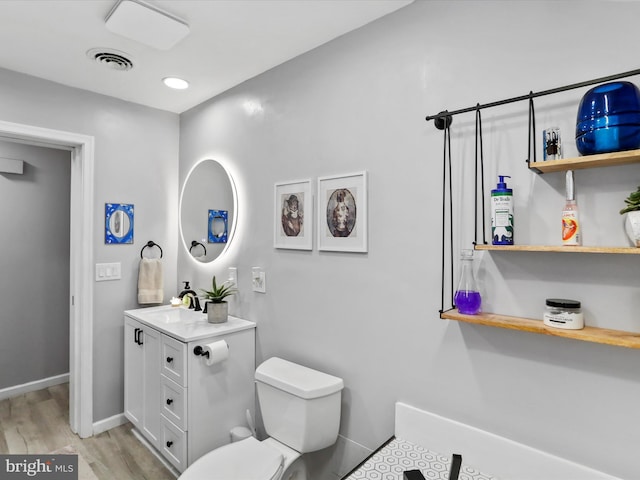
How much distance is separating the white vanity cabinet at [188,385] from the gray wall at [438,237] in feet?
0.66

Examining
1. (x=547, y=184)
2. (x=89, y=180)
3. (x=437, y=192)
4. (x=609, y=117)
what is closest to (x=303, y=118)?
(x=437, y=192)

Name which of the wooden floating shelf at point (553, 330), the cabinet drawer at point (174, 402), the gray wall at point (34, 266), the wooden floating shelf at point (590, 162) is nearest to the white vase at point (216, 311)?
the cabinet drawer at point (174, 402)

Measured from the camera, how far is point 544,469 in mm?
1206

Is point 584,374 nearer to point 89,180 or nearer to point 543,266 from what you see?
point 543,266

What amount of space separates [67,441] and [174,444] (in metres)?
0.99

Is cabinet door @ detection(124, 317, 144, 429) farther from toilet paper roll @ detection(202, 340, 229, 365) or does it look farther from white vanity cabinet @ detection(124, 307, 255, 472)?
toilet paper roll @ detection(202, 340, 229, 365)

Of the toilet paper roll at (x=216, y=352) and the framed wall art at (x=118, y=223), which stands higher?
the framed wall art at (x=118, y=223)

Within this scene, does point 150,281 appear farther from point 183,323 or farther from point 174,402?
point 174,402

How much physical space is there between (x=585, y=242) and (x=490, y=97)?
0.60m

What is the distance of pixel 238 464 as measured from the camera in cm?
157

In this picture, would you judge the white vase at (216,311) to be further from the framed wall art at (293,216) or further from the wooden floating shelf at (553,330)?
the wooden floating shelf at (553,330)

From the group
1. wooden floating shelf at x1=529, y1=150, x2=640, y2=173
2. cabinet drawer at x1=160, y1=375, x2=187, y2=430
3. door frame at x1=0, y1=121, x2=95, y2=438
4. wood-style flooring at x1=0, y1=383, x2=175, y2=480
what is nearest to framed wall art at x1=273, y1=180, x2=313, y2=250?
cabinet drawer at x1=160, y1=375, x2=187, y2=430

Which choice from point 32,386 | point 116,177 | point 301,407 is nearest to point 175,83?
point 116,177

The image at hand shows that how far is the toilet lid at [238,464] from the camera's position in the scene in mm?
1509
